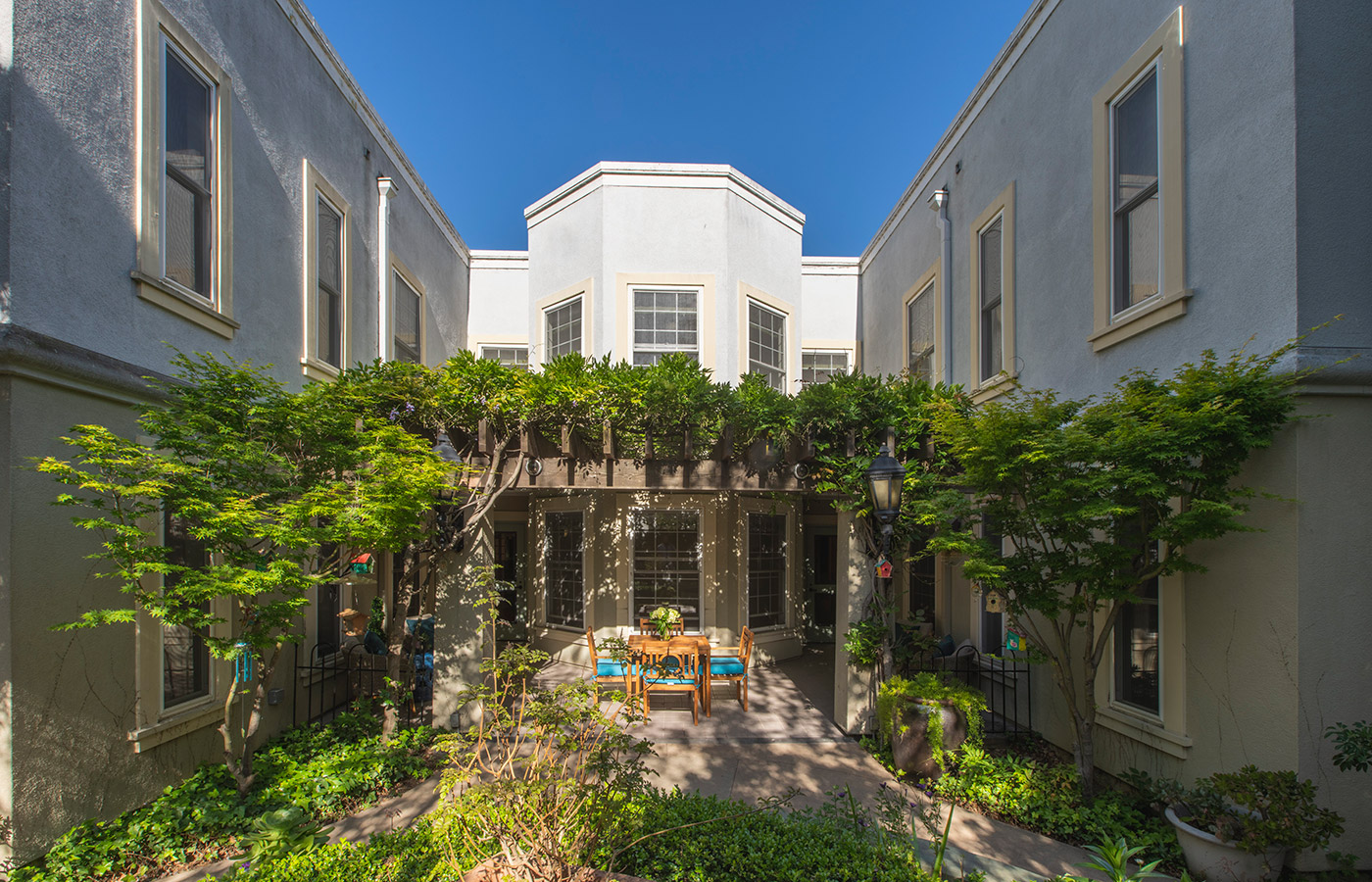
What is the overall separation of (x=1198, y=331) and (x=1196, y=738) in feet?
10.9

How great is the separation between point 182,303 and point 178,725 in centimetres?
373

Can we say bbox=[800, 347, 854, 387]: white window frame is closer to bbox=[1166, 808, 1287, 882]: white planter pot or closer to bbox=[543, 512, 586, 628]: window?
bbox=[543, 512, 586, 628]: window

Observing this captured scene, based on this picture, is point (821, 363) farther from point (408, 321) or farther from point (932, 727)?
point (932, 727)

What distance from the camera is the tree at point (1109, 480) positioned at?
437 centimetres

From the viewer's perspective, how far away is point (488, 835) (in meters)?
3.70

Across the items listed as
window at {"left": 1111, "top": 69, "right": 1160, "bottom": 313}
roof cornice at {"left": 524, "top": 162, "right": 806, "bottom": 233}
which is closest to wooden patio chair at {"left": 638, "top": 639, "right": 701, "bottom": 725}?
window at {"left": 1111, "top": 69, "right": 1160, "bottom": 313}

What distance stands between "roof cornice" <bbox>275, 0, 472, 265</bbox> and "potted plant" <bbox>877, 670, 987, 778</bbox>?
10.2 m

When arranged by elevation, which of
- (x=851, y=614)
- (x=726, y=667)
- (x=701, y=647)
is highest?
(x=851, y=614)

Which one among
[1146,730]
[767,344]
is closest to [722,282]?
[767,344]

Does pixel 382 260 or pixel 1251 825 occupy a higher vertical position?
pixel 382 260

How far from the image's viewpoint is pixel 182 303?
5.48 metres

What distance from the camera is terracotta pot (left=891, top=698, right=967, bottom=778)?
6.00m

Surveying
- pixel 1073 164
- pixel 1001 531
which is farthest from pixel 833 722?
pixel 1073 164

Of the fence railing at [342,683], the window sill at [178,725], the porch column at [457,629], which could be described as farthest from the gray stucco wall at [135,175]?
the fence railing at [342,683]
